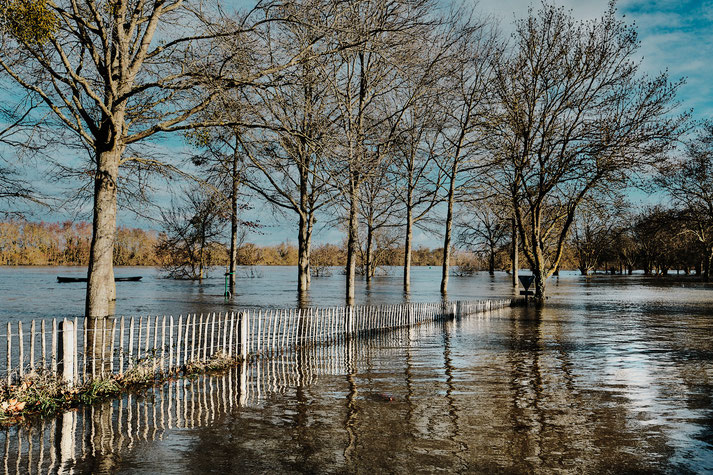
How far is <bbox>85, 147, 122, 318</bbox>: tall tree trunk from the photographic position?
14523 mm

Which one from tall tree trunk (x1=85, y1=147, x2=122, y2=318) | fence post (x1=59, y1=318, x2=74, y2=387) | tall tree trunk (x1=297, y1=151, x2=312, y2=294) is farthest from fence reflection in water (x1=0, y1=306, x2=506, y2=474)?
tall tree trunk (x1=297, y1=151, x2=312, y2=294)

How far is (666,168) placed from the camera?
1220 inches

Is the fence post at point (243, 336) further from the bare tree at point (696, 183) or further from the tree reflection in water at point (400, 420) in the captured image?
the bare tree at point (696, 183)

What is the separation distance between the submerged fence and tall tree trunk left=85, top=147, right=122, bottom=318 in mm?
599

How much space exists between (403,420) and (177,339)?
26.6ft

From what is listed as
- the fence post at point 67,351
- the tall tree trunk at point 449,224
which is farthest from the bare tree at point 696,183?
the fence post at point 67,351

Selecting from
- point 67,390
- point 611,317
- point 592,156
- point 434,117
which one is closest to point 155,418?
point 67,390

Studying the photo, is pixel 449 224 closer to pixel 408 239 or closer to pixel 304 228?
pixel 408 239

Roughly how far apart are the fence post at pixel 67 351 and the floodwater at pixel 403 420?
912 mm

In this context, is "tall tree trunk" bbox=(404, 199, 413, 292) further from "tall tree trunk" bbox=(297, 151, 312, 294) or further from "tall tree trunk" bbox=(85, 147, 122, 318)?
"tall tree trunk" bbox=(85, 147, 122, 318)

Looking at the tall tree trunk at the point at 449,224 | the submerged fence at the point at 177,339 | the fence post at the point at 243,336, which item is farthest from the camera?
the tall tree trunk at the point at 449,224

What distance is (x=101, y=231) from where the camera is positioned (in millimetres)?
14625

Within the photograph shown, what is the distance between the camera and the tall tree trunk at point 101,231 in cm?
1452

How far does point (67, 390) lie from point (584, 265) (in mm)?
123987
